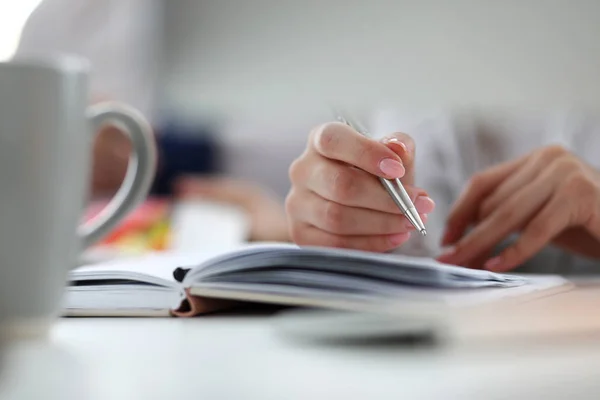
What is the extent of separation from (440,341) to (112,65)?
2.27m

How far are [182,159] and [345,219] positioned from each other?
159cm

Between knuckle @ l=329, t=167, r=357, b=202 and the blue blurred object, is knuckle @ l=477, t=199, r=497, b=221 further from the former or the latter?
the blue blurred object

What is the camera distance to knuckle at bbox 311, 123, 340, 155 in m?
0.46

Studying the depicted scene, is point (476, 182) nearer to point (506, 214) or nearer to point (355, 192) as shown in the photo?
point (506, 214)

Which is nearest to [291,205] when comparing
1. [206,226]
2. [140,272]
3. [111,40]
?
[140,272]

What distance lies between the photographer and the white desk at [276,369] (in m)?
0.27

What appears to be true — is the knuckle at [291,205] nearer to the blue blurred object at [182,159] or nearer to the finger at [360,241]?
the finger at [360,241]

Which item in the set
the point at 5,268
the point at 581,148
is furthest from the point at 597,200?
the point at 5,268

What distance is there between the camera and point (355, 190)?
0.46m

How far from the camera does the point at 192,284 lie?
425 mm

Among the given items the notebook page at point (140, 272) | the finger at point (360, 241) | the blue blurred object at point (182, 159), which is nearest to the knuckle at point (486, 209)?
the finger at point (360, 241)

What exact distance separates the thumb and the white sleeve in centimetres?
1

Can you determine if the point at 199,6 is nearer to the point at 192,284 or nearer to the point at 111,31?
the point at 111,31

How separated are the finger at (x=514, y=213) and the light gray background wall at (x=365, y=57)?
0.19m
